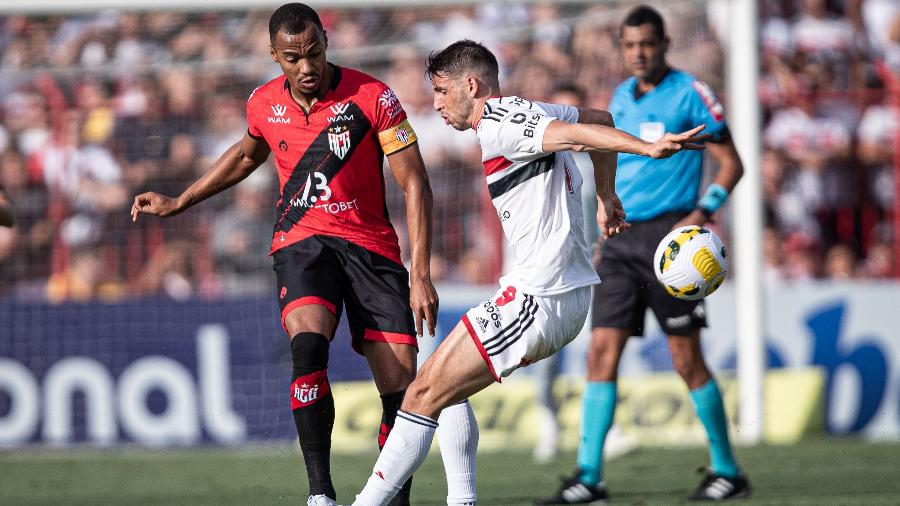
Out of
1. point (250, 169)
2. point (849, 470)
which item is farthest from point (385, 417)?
point (849, 470)

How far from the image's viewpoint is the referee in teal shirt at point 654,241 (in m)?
7.61

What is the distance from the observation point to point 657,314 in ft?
25.7

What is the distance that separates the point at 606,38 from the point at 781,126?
2.64 m

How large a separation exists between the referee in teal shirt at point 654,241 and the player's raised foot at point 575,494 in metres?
0.03

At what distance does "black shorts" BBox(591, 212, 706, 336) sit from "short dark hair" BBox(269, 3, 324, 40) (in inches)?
100

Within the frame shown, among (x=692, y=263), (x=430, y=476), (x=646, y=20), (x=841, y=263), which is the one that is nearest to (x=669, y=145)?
(x=692, y=263)

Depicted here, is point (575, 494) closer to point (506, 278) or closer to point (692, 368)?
point (692, 368)

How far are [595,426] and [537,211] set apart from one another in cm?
236

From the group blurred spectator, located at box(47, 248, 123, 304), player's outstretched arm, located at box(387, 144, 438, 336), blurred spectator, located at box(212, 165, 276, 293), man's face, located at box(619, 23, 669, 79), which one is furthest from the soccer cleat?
blurred spectator, located at box(47, 248, 123, 304)

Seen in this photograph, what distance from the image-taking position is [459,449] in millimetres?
5965

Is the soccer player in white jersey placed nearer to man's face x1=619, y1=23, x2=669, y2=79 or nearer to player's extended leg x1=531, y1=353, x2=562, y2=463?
man's face x1=619, y1=23, x2=669, y2=79

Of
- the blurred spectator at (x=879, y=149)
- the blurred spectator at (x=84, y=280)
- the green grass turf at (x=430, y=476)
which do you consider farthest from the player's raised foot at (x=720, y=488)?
the blurred spectator at (x=84, y=280)

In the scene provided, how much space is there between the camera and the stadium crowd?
12844 mm

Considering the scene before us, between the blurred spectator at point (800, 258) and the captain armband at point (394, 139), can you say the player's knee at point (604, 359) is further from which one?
the blurred spectator at point (800, 258)
